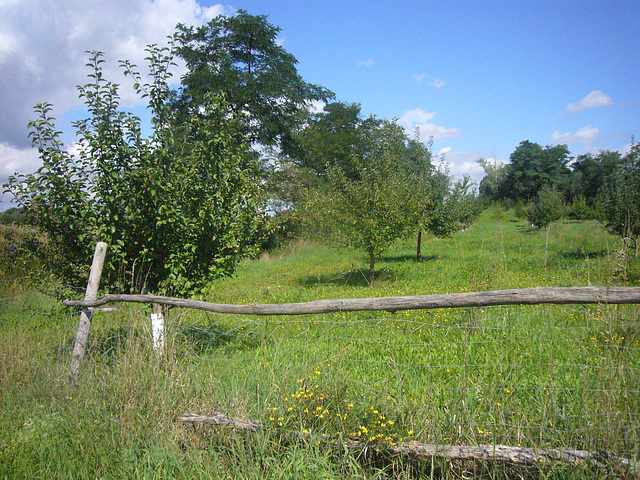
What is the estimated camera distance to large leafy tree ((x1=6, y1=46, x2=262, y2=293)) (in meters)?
4.45

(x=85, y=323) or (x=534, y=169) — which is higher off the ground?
(x=534, y=169)

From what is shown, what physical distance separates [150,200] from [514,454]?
4192mm

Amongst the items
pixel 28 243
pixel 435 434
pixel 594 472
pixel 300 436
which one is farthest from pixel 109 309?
pixel 594 472

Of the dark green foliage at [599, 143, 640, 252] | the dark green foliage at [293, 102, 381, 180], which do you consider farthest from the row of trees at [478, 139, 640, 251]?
the dark green foliage at [293, 102, 381, 180]

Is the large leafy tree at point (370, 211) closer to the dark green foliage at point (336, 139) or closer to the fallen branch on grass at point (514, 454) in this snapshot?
the fallen branch on grass at point (514, 454)

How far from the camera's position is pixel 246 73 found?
25.6 m

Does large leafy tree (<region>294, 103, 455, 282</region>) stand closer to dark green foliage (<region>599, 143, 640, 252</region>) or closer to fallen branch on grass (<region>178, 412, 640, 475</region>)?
dark green foliage (<region>599, 143, 640, 252</region>)

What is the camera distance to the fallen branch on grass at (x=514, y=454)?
89.3 inches

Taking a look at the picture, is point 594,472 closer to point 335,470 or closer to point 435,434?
point 435,434

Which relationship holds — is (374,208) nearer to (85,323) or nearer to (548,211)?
(85,323)

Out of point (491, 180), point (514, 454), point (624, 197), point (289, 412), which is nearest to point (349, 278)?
point (624, 197)

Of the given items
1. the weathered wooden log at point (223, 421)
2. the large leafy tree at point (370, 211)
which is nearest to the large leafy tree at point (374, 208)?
the large leafy tree at point (370, 211)

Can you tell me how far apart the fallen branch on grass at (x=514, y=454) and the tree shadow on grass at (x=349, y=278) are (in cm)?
Result: 986

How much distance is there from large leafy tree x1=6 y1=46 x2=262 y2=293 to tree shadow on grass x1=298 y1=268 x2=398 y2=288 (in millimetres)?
7617
